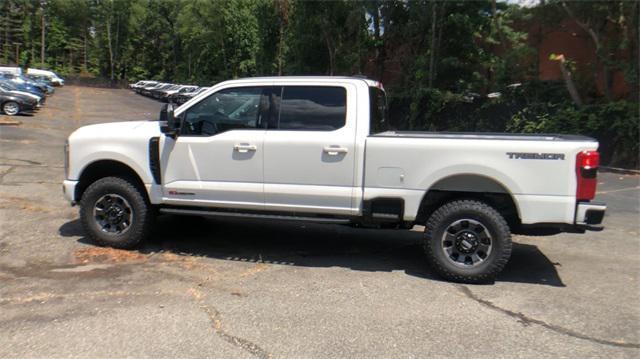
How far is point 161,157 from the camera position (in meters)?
6.35

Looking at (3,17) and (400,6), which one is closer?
(400,6)

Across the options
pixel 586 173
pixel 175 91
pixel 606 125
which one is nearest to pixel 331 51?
pixel 606 125

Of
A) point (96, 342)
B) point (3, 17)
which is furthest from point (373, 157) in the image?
point (3, 17)

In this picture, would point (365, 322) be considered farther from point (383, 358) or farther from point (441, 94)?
point (441, 94)

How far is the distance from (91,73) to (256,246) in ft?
302

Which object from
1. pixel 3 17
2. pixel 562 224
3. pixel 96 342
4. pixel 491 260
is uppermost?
pixel 3 17

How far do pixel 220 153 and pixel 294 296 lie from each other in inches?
74.5

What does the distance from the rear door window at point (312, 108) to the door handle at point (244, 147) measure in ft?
1.22

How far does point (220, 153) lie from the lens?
6.18 meters

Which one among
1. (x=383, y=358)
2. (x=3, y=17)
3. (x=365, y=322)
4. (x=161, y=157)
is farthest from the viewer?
(x=3, y=17)

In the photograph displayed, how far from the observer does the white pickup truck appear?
5.50 m

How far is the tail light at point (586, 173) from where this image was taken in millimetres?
5316

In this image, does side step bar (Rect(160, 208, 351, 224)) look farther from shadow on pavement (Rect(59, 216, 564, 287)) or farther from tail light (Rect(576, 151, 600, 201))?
tail light (Rect(576, 151, 600, 201))

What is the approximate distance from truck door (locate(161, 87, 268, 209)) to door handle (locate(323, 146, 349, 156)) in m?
0.72
